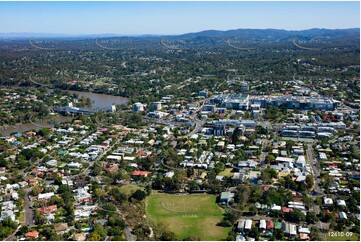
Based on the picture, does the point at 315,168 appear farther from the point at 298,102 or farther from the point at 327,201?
the point at 298,102

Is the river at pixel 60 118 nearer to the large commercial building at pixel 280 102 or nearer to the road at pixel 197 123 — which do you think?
the road at pixel 197 123

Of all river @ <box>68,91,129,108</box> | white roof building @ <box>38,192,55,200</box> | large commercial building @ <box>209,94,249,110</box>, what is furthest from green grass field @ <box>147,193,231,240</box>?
river @ <box>68,91,129,108</box>

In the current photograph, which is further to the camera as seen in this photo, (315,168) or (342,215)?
(315,168)

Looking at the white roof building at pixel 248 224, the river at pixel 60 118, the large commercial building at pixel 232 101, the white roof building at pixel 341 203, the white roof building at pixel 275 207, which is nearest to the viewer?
Answer: the white roof building at pixel 248 224

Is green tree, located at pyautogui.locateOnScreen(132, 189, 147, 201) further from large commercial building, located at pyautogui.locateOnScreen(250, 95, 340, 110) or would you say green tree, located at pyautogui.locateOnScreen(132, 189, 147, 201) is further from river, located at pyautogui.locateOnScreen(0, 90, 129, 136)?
large commercial building, located at pyautogui.locateOnScreen(250, 95, 340, 110)

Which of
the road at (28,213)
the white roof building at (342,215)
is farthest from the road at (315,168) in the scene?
the road at (28,213)

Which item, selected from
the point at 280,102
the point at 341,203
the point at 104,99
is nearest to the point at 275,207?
the point at 341,203

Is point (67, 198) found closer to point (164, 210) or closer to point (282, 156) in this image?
point (164, 210)

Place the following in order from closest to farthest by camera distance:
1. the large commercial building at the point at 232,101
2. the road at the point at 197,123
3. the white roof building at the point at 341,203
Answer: the white roof building at the point at 341,203 < the road at the point at 197,123 < the large commercial building at the point at 232,101

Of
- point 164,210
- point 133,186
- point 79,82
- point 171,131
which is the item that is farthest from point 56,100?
point 164,210
